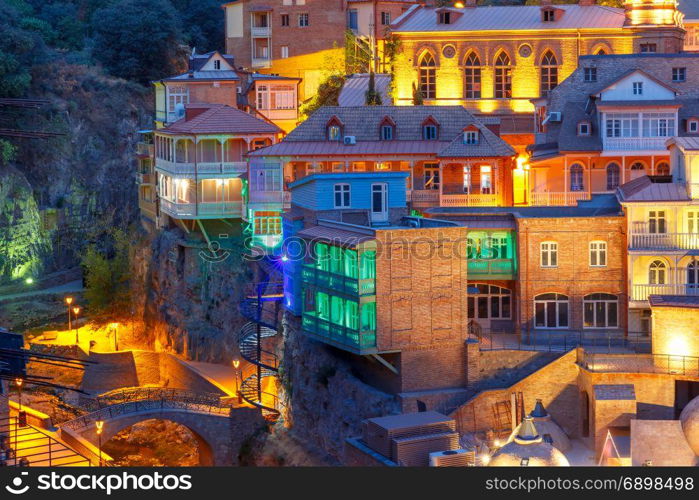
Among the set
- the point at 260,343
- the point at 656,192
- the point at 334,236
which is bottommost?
the point at 260,343

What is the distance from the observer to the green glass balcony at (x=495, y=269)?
6500 cm

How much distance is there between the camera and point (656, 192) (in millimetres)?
63719

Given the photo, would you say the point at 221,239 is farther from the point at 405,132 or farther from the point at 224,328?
the point at 405,132

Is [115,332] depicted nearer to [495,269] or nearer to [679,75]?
[495,269]

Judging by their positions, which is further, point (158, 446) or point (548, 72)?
point (548, 72)

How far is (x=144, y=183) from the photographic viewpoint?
9306cm

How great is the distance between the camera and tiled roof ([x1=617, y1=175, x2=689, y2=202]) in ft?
208

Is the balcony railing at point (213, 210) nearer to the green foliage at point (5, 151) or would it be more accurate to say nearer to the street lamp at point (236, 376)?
the street lamp at point (236, 376)

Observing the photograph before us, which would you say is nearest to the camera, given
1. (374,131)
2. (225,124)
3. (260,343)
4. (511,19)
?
(260,343)

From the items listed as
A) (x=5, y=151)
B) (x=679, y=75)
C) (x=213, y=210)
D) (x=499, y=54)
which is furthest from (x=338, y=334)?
(x=5, y=151)

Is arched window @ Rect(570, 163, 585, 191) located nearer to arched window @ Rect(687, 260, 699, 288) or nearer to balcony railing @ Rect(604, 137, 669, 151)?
balcony railing @ Rect(604, 137, 669, 151)

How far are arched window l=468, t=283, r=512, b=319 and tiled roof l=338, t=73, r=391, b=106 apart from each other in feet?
73.4

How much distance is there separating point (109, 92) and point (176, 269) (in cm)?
2556

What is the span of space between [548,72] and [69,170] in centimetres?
3367
